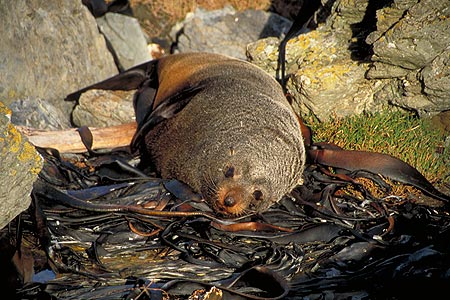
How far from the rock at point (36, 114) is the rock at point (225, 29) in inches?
127

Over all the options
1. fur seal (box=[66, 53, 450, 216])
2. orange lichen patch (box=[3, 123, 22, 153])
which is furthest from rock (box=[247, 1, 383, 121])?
orange lichen patch (box=[3, 123, 22, 153])

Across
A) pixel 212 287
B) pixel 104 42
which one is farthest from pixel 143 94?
pixel 212 287

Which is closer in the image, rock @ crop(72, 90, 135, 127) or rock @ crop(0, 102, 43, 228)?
rock @ crop(0, 102, 43, 228)

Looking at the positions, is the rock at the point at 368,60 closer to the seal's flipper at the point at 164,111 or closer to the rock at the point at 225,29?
the seal's flipper at the point at 164,111

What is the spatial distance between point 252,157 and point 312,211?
29.6 inches

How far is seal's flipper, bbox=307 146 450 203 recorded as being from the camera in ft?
18.4

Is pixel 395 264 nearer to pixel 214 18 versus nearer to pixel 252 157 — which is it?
pixel 252 157

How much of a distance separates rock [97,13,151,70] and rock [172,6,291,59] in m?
0.74

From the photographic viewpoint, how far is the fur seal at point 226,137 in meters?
5.06

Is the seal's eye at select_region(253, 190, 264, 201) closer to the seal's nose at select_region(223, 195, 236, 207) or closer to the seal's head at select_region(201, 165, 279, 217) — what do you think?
the seal's head at select_region(201, 165, 279, 217)

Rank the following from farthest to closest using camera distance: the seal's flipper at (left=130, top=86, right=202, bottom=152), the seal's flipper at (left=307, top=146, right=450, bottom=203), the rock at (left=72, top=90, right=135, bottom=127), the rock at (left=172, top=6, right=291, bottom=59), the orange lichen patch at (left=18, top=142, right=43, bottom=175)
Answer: the rock at (left=172, top=6, right=291, bottom=59) < the rock at (left=72, top=90, right=135, bottom=127) < the seal's flipper at (left=130, top=86, right=202, bottom=152) < the seal's flipper at (left=307, top=146, right=450, bottom=203) < the orange lichen patch at (left=18, top=142, right=43, bottom=175)

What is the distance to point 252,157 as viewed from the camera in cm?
510

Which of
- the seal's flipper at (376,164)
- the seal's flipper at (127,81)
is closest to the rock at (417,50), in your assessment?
the seal's flipper at (376,164)

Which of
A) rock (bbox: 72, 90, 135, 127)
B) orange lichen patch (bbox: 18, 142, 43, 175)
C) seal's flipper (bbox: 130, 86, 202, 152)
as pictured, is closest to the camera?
orange lichen patch (bbox: 18, 142, 43, 175)
